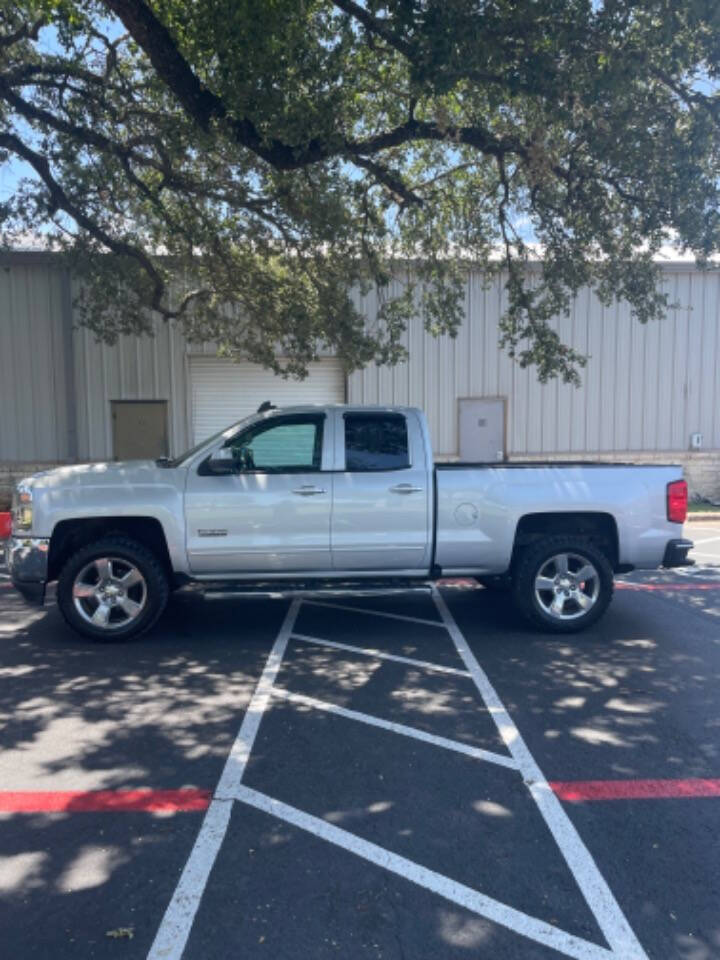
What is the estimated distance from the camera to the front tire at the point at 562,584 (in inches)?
257

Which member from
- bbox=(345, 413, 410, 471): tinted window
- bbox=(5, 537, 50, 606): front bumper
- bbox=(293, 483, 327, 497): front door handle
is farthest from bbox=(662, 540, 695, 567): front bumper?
bbox=(5, 537, 50, 606): front bumper

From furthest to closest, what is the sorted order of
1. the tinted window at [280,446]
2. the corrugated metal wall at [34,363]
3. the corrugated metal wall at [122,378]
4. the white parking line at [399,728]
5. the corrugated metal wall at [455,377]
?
1. the corrugated metal wall at [122,378]
2. the corrugated metal wall at [455,377]
3. the corrugated metal wall at [34,363]
4. the tinted window at [280,446]
5. the white parking line at [399,728]

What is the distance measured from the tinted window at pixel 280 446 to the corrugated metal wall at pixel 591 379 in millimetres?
9646

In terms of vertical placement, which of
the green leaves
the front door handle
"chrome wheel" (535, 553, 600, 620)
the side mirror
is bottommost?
"chrome wheel" (535, 553, 600, 620)

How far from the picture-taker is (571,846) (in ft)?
10.8

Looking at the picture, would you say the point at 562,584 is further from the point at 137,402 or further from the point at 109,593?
the point at 137,402

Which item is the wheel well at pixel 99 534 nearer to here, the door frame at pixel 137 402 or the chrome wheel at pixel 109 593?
the chrome wheel at pixel 109 593

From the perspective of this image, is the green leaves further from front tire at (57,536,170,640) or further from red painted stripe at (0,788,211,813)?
red painted stripe at (0,788,211,813)

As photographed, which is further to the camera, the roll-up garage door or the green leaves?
the roll-up garage door

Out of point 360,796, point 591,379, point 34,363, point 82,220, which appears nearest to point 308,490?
point 360,796

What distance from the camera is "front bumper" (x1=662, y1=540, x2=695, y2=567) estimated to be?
6574 millimetres

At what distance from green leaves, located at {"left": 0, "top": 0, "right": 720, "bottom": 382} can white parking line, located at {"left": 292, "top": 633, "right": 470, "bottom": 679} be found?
4725 mm

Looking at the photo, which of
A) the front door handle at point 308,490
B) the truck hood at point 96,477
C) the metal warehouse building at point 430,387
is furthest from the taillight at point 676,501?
the metal warehouse building at point 430,387

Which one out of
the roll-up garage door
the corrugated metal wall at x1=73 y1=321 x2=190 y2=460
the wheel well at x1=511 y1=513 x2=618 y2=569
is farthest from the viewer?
the roll-up garage door
